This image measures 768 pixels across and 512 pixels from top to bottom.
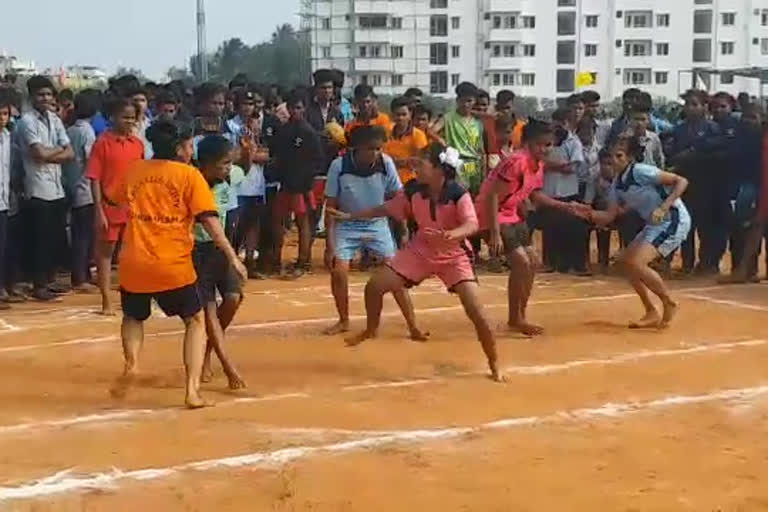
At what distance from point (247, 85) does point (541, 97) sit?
222 ft

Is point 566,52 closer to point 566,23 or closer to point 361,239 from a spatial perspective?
point 566,23

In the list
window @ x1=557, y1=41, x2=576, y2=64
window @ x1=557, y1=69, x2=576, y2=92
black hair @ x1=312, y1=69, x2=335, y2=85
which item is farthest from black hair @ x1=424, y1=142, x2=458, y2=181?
window @ x1=557, y1=41, x2=576, y2=64

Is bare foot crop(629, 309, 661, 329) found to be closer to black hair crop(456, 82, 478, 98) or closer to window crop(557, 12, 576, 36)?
black hair crop(456, 82, 478, 98)

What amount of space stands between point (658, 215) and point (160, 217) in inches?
172

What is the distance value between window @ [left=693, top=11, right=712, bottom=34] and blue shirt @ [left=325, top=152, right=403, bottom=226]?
76065 millimetres

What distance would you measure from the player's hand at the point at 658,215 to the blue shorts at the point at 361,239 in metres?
2.12

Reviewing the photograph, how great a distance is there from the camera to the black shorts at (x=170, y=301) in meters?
7.25

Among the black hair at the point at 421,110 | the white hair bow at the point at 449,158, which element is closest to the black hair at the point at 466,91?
the black hair at the point at 421,110

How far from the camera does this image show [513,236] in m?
9.74

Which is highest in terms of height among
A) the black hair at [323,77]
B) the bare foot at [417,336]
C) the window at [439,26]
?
the window at [439,26]

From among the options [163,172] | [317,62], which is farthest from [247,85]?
[317,62]

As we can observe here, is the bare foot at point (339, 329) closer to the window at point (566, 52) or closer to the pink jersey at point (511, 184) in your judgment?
the pink jersey at point (511, 184)

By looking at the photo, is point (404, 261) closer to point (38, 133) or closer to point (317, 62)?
point (38, 133)

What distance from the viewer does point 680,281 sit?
12.8 m
